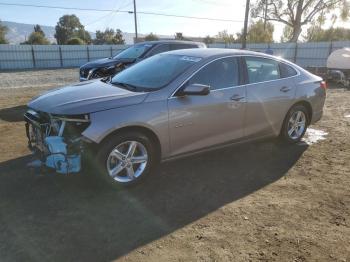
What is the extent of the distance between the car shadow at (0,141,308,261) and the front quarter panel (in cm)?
60

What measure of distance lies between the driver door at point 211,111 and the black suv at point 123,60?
17.8 feet

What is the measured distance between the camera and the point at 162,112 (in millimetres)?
4180

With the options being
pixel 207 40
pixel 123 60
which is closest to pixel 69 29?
pixel 207 40

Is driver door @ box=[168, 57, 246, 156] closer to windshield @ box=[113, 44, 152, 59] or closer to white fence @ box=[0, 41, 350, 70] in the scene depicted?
windshield @ box=[113, 44, 152, 59]

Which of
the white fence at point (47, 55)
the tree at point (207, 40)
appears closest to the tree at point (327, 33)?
the tree at point (207, 40)

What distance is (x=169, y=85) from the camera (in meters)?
4.33

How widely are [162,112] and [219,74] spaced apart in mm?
1143

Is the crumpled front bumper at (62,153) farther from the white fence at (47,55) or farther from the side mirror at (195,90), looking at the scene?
the white fence at (47,55)

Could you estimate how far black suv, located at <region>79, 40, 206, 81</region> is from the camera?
966 centimetres

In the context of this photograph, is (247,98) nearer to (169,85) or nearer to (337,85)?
(169,85)

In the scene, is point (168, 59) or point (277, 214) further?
point (168, 59)

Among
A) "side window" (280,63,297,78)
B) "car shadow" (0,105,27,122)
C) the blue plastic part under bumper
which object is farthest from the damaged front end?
"car shadow" (0,105,27,122)

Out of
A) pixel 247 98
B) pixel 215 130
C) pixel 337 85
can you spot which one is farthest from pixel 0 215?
pixel 337 85

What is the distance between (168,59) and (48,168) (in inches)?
91.1
